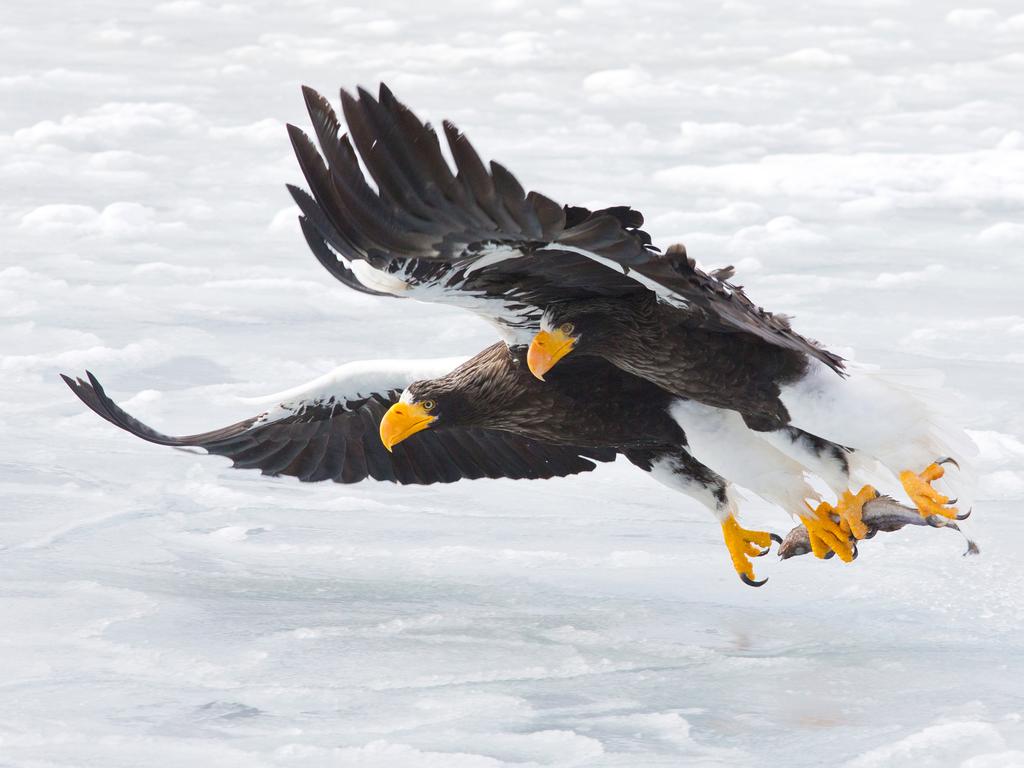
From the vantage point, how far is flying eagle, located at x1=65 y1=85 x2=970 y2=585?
3875 mm

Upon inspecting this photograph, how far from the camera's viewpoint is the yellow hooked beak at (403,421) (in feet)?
16.8

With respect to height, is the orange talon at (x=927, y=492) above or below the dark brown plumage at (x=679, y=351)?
below

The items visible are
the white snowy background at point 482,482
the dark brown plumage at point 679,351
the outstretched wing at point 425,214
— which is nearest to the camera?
the outstretched wing at point 425,214

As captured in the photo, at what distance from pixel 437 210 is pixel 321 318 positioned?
5.14 meters

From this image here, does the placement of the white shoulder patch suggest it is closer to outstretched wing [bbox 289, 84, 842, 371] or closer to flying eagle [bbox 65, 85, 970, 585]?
flying eagle [bbox 65, 85, 970, 585]

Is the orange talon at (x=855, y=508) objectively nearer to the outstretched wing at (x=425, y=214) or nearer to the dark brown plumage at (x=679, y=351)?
the dark brown plumage at (x=679, y=351)

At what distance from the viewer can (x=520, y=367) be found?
517 centimetres

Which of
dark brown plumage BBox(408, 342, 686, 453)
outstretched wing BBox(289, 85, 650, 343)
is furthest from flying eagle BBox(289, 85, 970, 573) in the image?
dark brown plumage BBox(408, 342, 686, 453)

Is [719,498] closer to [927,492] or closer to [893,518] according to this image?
[893,518]

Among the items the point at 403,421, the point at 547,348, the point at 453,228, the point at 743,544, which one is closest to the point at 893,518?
the point at 743,544

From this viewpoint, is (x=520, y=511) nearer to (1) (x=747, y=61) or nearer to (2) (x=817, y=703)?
(2) (x=817, y=703)

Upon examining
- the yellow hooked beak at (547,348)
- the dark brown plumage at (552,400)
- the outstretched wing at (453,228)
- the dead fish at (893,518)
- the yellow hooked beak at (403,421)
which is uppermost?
the outstretched wing at (453,228)

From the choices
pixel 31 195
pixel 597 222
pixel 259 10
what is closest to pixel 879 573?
pixel 597 222

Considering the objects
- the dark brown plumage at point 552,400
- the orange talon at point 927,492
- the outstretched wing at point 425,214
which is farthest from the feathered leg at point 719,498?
the outstretched wing at point 425,214
